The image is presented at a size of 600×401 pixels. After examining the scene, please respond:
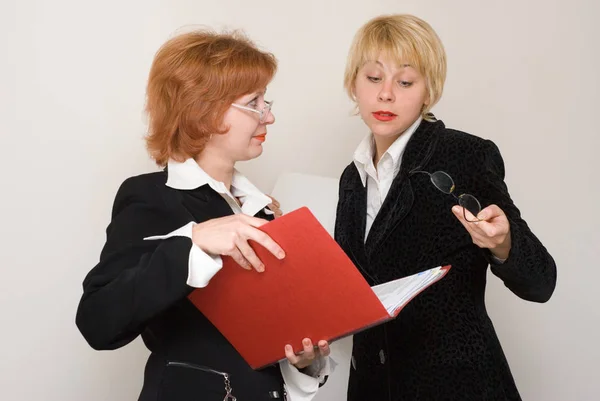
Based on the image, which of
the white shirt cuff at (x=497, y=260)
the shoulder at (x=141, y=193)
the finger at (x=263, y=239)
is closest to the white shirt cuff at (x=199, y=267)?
the finger at (x=263, y=239)

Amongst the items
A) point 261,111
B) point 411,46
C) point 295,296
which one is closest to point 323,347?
point 295,296

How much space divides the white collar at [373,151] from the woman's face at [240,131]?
39 centimetres

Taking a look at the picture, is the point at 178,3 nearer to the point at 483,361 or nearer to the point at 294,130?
the point at 294,130

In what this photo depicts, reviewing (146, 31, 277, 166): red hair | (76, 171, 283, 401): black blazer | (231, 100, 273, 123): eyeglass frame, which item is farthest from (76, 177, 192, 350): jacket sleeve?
(231, 100, 273, 123): eyeglass frame

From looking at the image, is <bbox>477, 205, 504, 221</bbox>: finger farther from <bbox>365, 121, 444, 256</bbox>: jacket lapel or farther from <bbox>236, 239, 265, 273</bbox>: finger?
<bbox>236, 239, 265, 273</bbox>: finger

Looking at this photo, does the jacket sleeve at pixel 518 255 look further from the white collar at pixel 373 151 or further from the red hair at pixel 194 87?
the red hair at pixel 194 87

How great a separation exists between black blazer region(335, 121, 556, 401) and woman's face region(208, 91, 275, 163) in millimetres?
440

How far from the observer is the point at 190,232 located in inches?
59.2

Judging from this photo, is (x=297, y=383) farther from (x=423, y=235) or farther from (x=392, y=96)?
(x=392, y=96)

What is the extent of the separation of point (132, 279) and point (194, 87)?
0.62m

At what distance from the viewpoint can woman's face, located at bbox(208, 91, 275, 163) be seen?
1942 millimetres

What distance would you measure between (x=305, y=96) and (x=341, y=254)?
188cm

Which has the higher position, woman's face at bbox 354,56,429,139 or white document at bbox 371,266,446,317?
woman's face at bbox 354,56,429,139

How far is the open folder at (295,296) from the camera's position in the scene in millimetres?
1449
